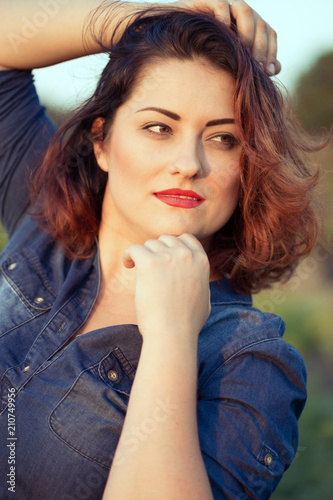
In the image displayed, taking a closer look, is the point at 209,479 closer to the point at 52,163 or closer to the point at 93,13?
the point at 52,163

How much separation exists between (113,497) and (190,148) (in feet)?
3.56

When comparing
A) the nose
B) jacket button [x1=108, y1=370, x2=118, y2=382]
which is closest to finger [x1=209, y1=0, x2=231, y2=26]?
the nose

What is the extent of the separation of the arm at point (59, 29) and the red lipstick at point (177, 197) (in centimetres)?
60

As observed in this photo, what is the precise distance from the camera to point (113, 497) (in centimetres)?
123

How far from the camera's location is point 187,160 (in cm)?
172

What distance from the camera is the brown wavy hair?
1.86 meters

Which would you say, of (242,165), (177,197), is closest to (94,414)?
(177,197)

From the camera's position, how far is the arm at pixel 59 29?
1.99 m

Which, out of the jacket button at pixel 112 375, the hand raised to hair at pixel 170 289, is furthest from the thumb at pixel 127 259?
the jacket button at pixel 112 375

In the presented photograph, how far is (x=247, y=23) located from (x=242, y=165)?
0.53 metres

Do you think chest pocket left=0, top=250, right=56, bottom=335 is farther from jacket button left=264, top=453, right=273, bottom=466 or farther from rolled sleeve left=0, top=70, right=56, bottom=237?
jacket button left=264, top=453, right=273, bottom=466

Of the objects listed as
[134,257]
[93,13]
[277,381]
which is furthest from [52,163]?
[277,381]

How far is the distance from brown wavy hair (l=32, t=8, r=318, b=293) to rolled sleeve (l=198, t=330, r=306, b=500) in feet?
1.79

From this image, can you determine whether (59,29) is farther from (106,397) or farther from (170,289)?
(106,397)
